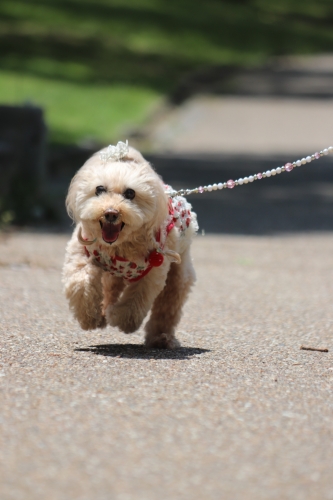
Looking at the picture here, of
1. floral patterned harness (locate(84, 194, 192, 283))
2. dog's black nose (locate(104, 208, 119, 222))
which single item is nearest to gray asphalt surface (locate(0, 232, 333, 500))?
floral patterned harness (locate(84, 194, 192, 283))

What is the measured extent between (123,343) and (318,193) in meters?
9.17

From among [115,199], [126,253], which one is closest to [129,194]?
[115,199]

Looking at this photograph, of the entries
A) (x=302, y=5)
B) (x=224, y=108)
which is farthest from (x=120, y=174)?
(x=302, y=5)

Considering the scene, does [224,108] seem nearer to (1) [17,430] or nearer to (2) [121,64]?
(2) [121,64]

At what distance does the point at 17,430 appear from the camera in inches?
168

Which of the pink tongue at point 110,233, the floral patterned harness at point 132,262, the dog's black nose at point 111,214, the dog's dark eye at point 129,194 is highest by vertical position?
the dog's dark eye at point 129,194

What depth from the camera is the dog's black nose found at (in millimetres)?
5305

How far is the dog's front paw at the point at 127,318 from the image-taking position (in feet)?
19.0

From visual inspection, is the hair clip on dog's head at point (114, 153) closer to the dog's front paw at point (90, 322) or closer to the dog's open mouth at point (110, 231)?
the dog's open mouth at point (110, 231)

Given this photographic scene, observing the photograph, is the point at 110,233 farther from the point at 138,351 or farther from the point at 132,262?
the point at 138,351

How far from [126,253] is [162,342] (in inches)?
27.5

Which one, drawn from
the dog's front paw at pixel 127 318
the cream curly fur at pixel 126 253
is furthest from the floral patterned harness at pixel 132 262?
the dog's front paw at pixel 127 318

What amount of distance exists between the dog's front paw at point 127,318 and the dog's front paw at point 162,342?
37cm

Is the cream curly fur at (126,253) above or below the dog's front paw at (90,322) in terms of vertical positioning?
above
